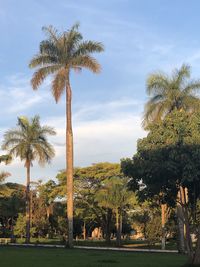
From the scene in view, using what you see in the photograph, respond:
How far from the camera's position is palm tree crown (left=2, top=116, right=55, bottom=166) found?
51.4 meters

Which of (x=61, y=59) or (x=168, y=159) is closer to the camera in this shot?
(x=168, y=159)

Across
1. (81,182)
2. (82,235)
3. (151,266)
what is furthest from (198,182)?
(82,235)

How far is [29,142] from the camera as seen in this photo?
51.7m

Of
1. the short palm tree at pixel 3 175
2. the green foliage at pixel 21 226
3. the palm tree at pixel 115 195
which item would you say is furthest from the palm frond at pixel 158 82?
the green foliage at pixel 21 226

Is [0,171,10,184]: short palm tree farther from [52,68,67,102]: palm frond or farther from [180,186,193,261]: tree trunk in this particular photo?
[180,186,193,261]: tree trunk

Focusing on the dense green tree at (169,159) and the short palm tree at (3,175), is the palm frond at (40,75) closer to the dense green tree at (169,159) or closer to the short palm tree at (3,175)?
the dense green tree at (169,159)

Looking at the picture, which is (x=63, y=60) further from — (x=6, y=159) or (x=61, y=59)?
(x=6, y=159)

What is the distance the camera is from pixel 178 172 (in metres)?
17.6

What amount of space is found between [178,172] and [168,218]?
38716 millimetres

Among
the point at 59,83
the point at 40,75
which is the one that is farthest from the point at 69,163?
the point at 40,75

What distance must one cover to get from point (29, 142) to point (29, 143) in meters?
0.11

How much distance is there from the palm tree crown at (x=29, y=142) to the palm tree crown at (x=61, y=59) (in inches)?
665

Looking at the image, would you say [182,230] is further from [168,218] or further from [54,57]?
[168,218]

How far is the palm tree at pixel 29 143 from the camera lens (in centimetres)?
5141
